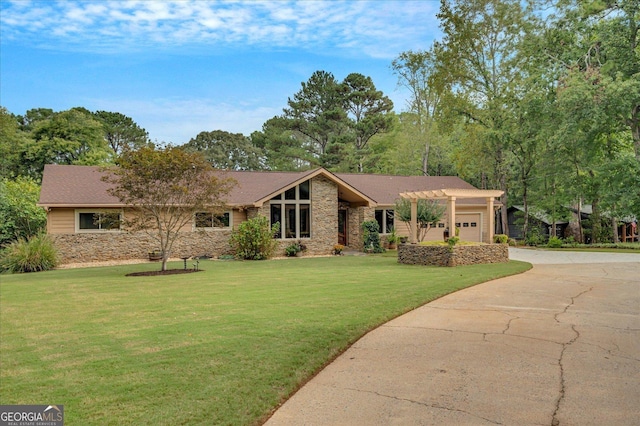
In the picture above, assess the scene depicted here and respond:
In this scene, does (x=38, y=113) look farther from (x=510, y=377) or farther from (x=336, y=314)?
(x=510, y=377)

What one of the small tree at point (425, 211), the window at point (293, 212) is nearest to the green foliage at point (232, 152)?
the window at point (293, 212)

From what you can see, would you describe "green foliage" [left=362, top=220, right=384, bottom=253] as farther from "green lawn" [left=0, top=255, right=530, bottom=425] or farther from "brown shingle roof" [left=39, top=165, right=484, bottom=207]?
"green lawn" [left=0, top=255, right=530, bottom=425]

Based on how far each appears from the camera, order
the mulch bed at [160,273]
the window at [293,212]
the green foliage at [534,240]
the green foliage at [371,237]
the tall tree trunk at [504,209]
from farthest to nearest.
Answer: the tall tree trunk at [504,209]
the green foliage at [534,240]
the green foliage at [371,237]
the window at [293,212]
the mulch bed at [160,273]

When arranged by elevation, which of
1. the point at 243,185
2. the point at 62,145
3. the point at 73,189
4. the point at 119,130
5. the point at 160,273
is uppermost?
the point at 119,130

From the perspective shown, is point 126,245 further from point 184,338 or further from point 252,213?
point 184,338

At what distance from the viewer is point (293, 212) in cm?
2172

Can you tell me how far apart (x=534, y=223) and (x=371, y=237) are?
16689mm

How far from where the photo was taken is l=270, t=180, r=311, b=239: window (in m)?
21.4

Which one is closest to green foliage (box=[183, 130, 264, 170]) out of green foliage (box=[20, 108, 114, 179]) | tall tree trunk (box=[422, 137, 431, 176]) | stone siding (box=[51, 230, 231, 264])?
green foliage (box=[20, 108, 114, 179])

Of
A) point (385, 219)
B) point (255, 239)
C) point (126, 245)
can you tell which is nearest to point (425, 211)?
point (385, 219)

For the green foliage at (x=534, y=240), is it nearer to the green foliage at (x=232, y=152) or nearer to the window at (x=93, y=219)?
the window at (x=93, y=219)

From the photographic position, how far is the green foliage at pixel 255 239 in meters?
19.4

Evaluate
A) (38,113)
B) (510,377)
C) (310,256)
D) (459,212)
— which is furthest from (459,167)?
(38,113)

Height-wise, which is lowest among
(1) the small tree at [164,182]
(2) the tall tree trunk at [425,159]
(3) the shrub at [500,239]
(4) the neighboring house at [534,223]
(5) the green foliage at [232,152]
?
(3) the shrub at [500,239]
